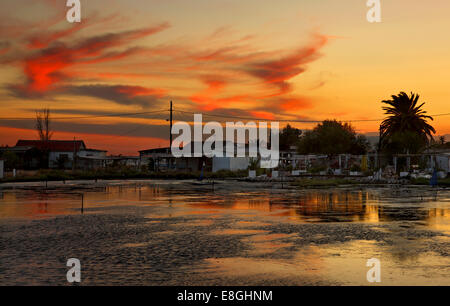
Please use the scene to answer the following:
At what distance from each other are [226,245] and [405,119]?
69.6m

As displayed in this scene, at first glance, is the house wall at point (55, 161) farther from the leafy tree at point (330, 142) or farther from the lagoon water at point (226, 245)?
the lagoon water at point (226, 245)

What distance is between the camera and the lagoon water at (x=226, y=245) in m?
9.66

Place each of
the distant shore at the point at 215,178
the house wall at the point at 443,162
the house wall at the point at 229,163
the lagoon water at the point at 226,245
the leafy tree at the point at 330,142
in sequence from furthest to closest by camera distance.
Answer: the leafy tree at the point at 330,142 → the house wall at the point at 229,163 → the house wall at the point at 443,162 → the distant shore at the point at 215,178 → the lagoon water at the point at 226,245

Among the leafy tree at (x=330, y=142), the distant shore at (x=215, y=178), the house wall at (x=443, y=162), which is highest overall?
the leafy tree at (x=330, y=142)

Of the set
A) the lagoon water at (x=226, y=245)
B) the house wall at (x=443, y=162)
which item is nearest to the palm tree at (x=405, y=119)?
the house wall at (x=443, y=162)

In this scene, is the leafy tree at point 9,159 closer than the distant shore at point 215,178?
No

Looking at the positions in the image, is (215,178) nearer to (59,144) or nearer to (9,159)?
(9,159)

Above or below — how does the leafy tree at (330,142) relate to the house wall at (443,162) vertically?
above

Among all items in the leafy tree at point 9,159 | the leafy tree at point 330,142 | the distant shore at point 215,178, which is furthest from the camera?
the leafy tree at point 330,142

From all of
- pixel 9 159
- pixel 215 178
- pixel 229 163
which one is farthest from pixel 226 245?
pixel 9 159

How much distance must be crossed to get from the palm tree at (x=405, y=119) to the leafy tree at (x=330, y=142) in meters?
20.7
